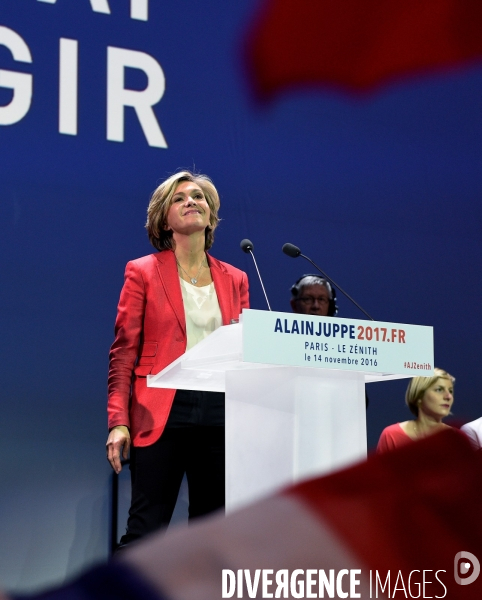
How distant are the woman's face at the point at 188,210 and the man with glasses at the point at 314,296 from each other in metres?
0.99

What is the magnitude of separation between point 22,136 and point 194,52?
0.88 metres

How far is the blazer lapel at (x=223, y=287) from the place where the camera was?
8.41 feet

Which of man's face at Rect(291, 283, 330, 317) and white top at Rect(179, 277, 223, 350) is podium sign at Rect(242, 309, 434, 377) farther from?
man's face at Rect(291, 283, 330, 317)

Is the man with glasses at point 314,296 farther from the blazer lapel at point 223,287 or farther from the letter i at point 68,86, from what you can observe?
the letter i at point 68,86

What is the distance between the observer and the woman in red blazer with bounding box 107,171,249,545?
2.46 m

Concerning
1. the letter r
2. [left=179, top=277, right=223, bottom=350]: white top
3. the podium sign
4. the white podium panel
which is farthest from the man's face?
the white podium panel

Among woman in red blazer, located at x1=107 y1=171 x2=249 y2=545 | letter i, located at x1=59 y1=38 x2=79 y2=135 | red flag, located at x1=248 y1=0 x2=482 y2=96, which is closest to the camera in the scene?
woman in red blazer, located at x1=107 y1=171 x2=249 y2=545

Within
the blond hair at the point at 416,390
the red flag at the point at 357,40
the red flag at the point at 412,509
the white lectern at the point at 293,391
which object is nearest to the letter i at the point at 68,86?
the red flag at the point at 357,40

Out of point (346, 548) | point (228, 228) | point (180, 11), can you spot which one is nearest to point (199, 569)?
point (346, 548)

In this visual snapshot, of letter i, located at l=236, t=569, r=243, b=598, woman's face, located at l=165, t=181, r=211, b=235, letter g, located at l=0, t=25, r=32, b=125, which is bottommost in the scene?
letter i, located at l=236, t=569, r=243, b=598

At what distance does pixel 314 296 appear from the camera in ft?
12.0

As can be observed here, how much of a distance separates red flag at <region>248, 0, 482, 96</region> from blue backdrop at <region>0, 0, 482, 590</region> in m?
0.09

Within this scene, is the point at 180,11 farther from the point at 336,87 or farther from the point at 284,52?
the point at 336,87

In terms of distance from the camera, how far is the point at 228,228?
3.91 metres
